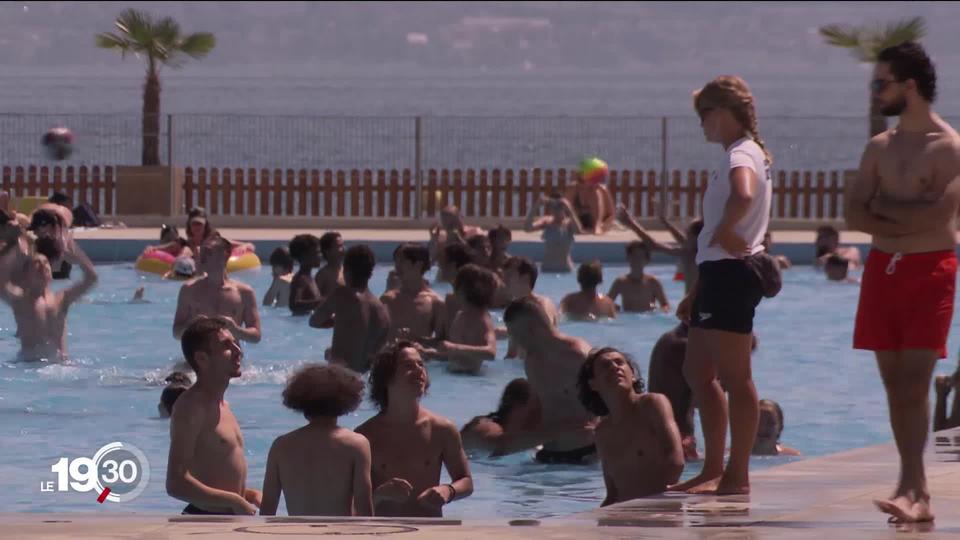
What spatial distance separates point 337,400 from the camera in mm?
6707

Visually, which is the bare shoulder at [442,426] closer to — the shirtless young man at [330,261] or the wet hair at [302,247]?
the shirtless young man at [330,261]

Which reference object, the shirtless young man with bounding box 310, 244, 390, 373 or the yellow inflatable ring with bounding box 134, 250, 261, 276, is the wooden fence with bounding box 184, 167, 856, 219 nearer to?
the yellow inflatable ring with bounding box 134, 250, 261, 276

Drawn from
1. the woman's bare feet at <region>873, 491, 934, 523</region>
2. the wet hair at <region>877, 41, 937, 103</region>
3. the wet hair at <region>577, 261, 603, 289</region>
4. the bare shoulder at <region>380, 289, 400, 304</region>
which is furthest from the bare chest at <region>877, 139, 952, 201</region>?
the wet hair at <region>577, 261, 603, 289</region>

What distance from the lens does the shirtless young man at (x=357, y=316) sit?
12469mm

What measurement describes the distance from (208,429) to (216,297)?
509cm

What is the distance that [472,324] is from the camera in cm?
1316

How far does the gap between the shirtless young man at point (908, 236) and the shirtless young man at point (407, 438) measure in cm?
182

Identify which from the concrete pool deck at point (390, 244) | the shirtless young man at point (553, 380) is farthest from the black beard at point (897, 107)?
the concrete pool deck at point (390, 244)

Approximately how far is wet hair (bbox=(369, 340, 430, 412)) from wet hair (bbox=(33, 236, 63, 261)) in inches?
269

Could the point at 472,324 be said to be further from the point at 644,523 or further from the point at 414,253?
the point at 644,523

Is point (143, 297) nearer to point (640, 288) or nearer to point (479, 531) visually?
point (640, 288)

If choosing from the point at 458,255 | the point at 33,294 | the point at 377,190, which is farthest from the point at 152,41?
the point at 33,294

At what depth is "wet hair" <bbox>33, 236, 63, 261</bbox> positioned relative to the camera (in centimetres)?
1355

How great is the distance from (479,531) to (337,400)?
1.09 m
